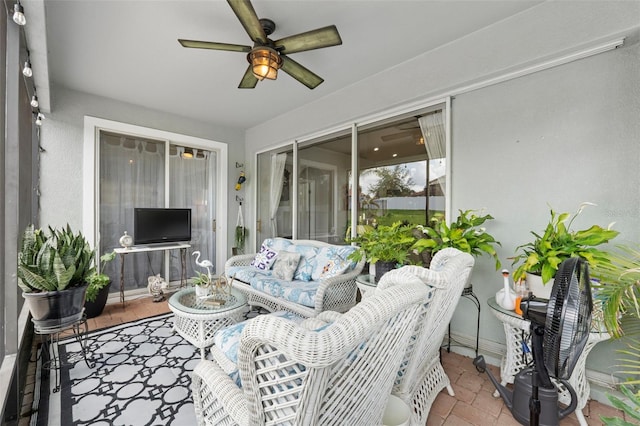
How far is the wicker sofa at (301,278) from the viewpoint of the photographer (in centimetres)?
261

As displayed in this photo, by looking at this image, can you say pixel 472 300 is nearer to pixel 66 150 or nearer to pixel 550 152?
pixel 550 152

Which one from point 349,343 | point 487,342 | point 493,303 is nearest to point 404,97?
point 493,303

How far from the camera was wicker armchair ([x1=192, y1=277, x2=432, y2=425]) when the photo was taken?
667mm

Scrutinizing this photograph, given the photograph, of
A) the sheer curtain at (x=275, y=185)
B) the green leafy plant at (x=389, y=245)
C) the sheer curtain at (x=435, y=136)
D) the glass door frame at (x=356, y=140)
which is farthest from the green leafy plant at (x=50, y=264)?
the sheer curtain at (x=435, y=136)

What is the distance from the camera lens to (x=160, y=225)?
13.3 ft

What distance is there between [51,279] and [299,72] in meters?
2.33

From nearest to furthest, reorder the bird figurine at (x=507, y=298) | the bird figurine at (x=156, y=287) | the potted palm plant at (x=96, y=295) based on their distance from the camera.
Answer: the bird figurine at (x=507, y=298)
the potted palm plant at (x=96, y=295)
the bird figurine at (x=156, y=287)

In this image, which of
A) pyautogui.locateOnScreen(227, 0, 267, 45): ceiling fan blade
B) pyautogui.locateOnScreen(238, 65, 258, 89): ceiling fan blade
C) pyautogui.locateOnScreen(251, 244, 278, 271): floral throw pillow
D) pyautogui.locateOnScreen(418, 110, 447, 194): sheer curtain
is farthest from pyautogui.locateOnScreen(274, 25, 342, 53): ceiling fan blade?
pyautogui.locateOnScreen(251, 244, 278, 271): floral throw pillow

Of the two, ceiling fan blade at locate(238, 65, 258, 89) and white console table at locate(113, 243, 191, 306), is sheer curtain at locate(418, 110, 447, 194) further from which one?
white console table at locate(113, 243, 191, 306)

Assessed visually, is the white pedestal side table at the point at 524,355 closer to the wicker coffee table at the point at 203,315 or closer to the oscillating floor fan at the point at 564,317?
the oscillating floor fan at the point at 564,317

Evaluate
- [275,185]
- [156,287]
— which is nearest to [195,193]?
[275,185]

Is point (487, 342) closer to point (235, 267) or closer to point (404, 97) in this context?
point (404, 97)

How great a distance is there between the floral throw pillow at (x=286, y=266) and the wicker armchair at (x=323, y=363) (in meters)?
2.12

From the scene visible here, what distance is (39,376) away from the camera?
205 cm
